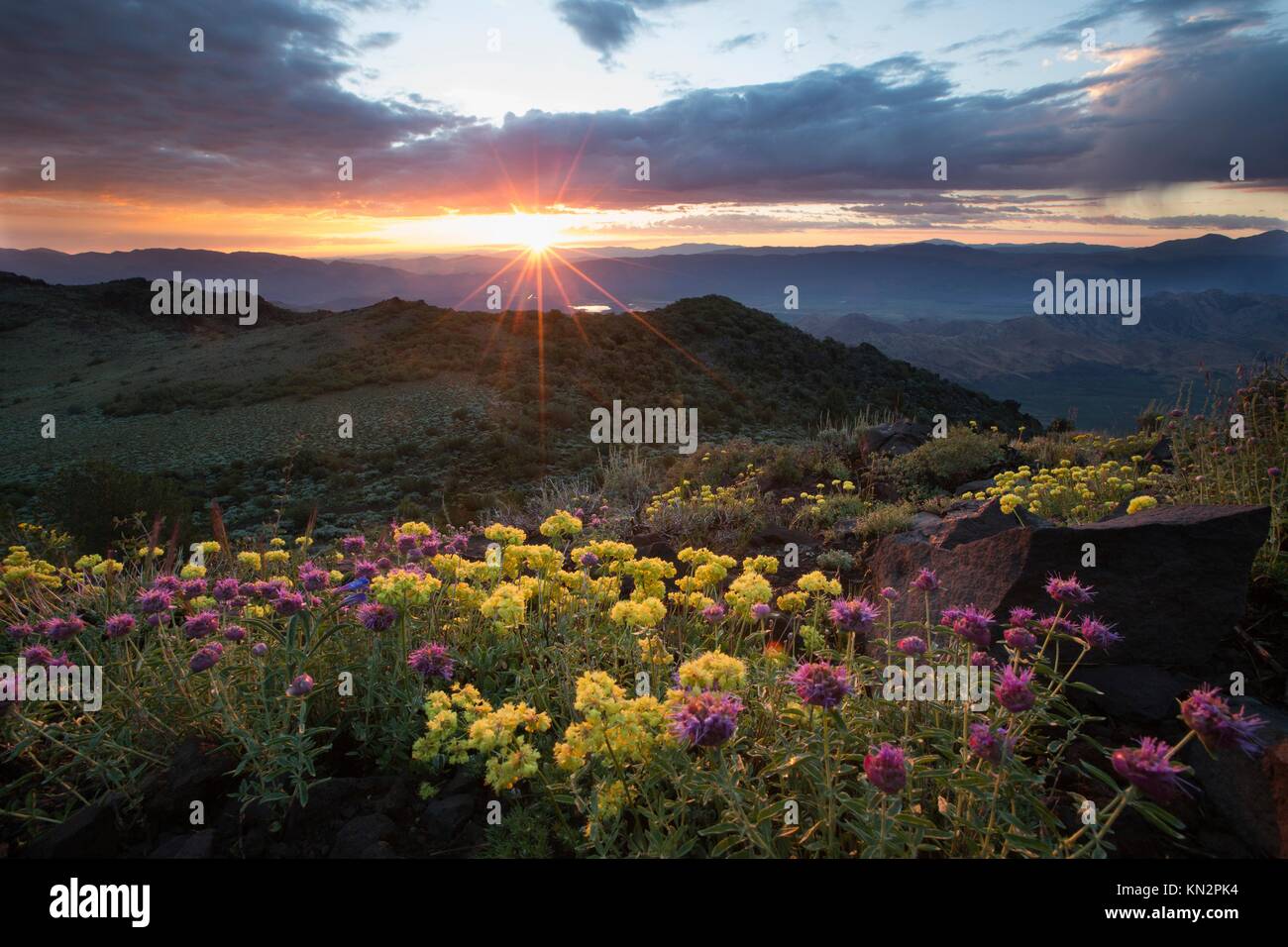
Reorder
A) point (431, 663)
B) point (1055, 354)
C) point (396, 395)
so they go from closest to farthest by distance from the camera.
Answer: point (431, 663) < point (396, 395) < point (1055, 354)

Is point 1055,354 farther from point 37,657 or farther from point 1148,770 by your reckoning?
point 37,657

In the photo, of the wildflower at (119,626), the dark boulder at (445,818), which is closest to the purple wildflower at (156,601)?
the wildflower at (119,626)

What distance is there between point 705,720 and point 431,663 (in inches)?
57.0

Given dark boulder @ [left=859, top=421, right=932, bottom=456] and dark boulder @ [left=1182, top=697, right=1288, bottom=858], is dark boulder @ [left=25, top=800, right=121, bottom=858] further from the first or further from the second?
dark boulder @ [left=859, top=421, right=932, bottom=456]

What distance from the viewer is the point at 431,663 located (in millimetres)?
2834

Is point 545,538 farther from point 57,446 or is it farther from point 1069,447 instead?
point 57,446

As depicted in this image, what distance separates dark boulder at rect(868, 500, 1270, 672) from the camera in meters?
3.40

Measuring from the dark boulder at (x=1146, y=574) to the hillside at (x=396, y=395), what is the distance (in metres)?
7.88

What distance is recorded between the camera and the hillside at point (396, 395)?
690 inches

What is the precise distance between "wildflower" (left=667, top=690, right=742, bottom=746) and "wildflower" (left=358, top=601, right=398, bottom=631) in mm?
1502

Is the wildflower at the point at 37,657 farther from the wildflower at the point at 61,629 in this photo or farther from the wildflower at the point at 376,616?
the wildflower at the point at 376,616

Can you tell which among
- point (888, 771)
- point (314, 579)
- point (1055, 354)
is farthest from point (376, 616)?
point (1055, 354)
